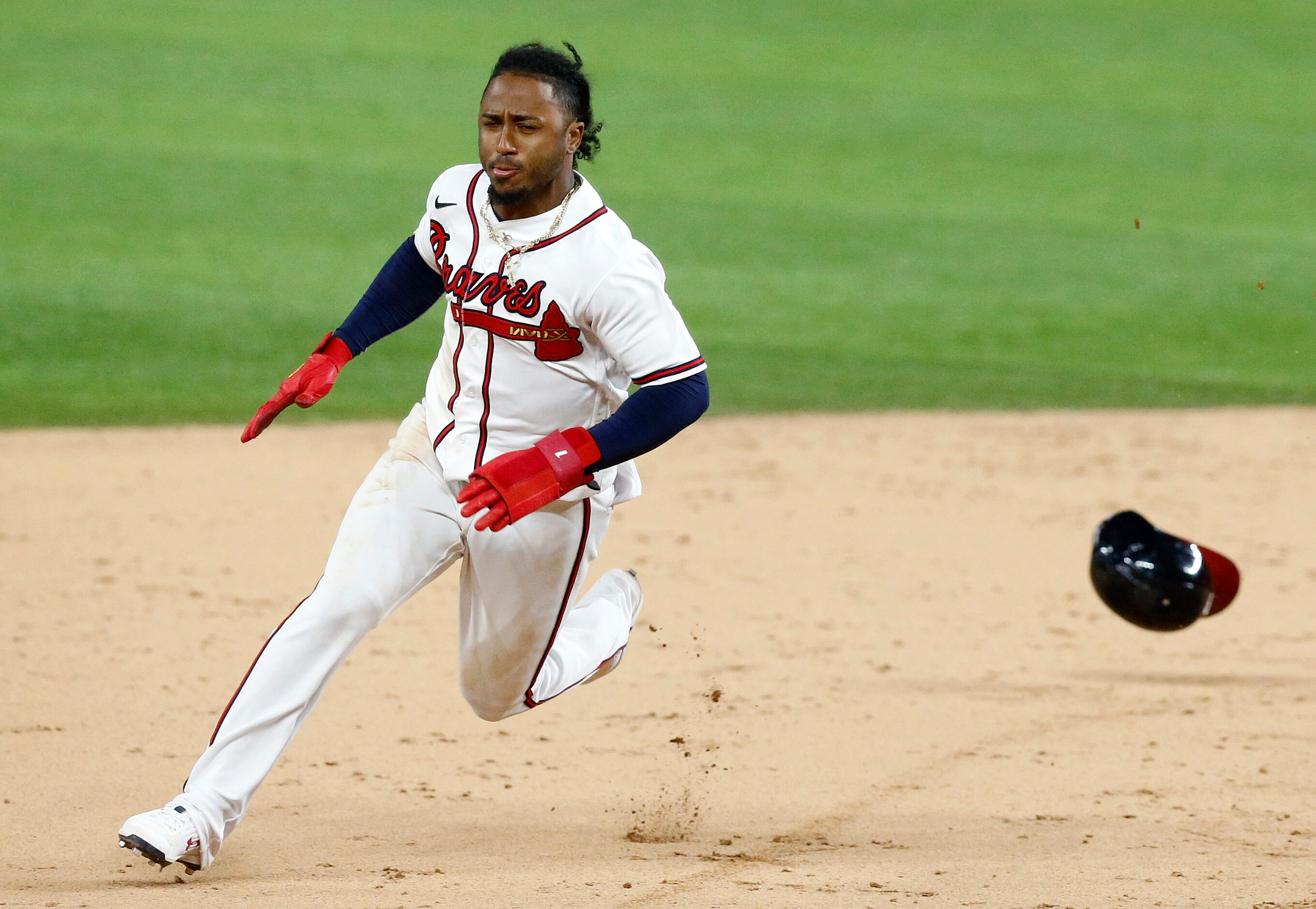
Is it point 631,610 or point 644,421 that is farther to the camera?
point 631,610

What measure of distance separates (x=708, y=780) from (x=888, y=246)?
1106cm

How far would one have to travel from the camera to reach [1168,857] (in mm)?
4195

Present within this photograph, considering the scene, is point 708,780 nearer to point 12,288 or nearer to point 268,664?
point 268,664

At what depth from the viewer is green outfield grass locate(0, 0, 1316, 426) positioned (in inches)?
453

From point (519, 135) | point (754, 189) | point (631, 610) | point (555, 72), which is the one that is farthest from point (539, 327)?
point (754, 189)

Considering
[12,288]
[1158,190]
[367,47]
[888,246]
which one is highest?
[367,47]

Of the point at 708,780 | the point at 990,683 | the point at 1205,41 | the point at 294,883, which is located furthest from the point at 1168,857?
the point at 1205,41

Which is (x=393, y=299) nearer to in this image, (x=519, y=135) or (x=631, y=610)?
(x=519, y=135)

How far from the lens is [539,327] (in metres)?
3.83

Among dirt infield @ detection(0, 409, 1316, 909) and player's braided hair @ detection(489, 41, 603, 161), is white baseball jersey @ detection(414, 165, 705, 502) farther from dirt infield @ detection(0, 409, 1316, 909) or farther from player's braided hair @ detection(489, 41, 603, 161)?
dirt infield @ detection(0, 409, 1316, 909)

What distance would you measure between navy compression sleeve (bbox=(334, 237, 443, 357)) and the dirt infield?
4.24 feet

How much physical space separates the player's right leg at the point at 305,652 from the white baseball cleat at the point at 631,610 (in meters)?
0.73

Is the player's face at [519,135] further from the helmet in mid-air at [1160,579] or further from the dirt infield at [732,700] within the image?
the helmet in mid-air at [1160,579]

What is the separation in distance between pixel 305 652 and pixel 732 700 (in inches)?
86.6
